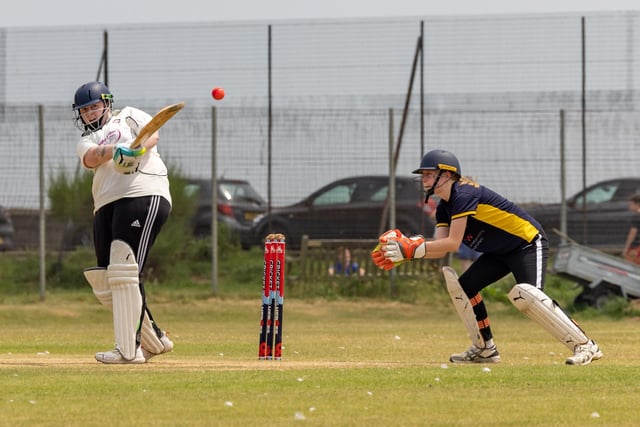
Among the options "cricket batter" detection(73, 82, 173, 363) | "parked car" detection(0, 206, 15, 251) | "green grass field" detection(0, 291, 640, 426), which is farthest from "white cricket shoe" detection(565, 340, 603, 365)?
"parked car" detection(0, 206, 15, 251)

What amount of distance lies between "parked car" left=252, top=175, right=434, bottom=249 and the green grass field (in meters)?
5.91

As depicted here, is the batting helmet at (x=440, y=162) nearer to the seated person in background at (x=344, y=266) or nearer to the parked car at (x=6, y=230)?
the seated person in background at (x=344, y=266)

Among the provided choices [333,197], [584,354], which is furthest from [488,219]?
[333,197]

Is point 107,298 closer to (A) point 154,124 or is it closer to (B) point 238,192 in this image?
(A) point 154,124

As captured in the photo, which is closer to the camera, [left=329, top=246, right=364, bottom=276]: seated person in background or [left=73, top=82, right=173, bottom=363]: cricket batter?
[left=73, top=82, right=173, bottom=363]: cricket batter

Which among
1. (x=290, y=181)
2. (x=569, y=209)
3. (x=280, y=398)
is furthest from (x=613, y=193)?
(x=280, y=398)

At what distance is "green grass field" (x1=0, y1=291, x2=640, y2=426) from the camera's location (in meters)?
7.70

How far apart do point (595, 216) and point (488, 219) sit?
10792mm

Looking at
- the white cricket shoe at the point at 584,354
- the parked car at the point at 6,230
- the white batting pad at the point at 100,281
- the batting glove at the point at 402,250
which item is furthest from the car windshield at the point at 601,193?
the white batting pad at the point at 100,281

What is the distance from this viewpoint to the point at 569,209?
2111 cm

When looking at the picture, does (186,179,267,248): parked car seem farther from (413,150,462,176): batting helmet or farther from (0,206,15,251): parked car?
(413,150,462,176): batting helmet

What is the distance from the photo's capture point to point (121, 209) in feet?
34.6

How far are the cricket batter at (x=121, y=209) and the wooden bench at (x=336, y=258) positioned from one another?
10.3m

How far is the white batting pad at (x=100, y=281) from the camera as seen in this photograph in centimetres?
1069
